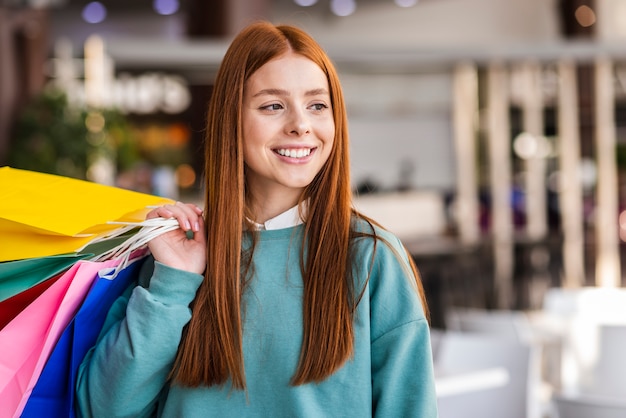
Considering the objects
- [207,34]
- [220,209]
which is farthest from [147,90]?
[220,209]

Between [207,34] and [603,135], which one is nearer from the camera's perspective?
[207,34]

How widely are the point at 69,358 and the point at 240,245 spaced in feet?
1.13

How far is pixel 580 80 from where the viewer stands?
1041cm

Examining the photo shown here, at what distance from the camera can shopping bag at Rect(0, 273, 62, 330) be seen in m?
1.46

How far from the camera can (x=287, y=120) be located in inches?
57.4

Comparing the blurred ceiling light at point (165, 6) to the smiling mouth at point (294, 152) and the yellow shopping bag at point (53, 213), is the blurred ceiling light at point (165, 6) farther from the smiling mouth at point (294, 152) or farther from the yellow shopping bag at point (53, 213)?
the smiling mouth at point (294, 152)

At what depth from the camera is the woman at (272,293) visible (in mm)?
1395

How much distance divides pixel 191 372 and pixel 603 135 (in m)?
9.64

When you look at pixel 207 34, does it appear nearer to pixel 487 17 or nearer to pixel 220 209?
pixel 487 17

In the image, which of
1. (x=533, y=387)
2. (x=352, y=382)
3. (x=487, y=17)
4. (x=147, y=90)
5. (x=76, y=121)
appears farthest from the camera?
(x=487, y=17)

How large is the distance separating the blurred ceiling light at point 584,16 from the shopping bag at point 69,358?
11484 millimetres

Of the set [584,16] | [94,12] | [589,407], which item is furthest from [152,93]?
[589,407]

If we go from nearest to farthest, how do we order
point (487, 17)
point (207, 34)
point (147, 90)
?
point (207, 34)
point (147, 90)
point (487, 17)

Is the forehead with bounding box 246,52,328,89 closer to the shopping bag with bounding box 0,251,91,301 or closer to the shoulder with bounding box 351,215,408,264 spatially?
the shoulder with bounding box 351,215,408,264
